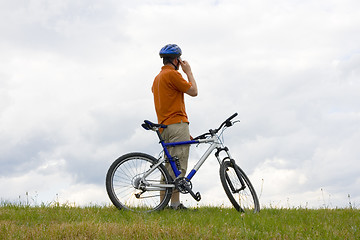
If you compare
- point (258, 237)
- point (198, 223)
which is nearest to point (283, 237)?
point (258, 237)

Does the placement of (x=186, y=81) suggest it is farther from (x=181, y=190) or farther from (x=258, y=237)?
(x=258, y=237)

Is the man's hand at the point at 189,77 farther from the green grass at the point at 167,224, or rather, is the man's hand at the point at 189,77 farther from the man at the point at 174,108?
the green grass at the point at 167,224

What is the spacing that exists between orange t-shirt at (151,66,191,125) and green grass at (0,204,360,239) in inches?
74.6

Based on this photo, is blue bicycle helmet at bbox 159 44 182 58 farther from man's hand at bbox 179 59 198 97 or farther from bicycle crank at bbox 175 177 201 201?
bicycle crank at bbox 175 177 201 201

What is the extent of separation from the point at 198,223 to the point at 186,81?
9.43 feet

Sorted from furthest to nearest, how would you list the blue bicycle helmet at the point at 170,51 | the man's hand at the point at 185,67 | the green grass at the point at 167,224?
the man's hand at the point at 185,67 < the blue bicycle helmet at the point at 170,51 < the green grass at the point at 167,224

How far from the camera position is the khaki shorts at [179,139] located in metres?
9.08

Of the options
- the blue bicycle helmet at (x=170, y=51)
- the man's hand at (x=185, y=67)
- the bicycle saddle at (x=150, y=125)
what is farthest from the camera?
the man's hand at (x=185, y=67)

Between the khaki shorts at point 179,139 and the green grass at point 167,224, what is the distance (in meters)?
0.93

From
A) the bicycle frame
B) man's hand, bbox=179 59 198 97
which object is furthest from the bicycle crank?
man's hand, bbox=179 59 198 97

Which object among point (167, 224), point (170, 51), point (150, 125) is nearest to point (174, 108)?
point (150, 125)

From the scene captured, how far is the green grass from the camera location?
22.5ft

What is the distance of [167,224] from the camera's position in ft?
24.8

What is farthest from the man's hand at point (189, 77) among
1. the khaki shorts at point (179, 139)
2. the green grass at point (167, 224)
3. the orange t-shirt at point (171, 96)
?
the green grass at point (167, 224)
